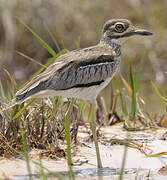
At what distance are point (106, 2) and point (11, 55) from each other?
270cm

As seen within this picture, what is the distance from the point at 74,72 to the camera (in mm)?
4570

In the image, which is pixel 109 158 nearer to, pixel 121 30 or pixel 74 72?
pixel 74 72

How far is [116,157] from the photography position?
186 inches

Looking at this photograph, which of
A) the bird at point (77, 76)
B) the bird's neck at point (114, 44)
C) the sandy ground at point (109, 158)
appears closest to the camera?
the sandy ground at point (109, 158)

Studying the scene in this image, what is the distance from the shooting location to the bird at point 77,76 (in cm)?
440

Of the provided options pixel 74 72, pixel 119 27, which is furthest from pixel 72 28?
pixel 74 72

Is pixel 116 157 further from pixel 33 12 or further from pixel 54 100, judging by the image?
pixel 33 12

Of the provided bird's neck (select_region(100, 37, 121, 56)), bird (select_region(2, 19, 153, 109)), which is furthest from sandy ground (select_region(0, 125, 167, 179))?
bird's neck (select_region(100, 37, 121, 56))

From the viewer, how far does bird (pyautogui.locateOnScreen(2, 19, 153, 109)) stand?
440cm

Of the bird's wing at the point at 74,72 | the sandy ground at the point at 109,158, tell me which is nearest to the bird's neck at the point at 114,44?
the bird's wing at the point at 74,72

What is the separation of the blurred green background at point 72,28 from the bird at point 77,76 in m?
4.28

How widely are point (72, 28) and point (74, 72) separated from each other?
19.1 ft

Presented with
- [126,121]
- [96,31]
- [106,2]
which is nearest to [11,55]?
[96,31]

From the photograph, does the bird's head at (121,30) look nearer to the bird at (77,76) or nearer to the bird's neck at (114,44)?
the bird's neck at (114,44)
